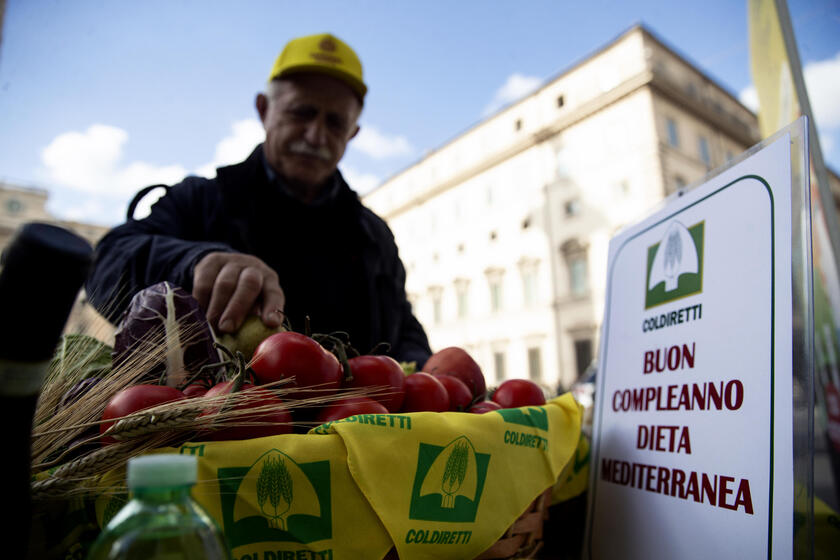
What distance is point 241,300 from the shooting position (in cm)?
106

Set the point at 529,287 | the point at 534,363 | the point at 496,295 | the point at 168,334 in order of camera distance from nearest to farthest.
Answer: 1. the point at 168,334
2. the point at 534,363
3. the point at 529,287
4. the point at 496,295

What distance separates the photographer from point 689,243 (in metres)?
1.03

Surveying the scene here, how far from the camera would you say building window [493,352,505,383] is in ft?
75.0

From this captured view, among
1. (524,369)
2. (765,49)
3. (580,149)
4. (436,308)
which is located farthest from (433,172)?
(765,49)

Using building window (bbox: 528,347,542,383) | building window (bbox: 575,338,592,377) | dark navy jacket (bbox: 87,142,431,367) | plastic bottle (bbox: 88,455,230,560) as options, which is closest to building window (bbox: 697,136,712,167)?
building window (bbox: 575,338,592,377)

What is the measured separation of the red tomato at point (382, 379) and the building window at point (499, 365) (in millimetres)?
22283

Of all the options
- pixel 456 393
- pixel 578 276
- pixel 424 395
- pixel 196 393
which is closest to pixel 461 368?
pixel 456 393

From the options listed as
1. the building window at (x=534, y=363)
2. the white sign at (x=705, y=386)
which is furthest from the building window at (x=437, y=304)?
the white sign at (x=705, y=386)

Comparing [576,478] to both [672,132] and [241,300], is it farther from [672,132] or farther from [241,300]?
[672,132]

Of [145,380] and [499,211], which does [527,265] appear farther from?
[145,380]

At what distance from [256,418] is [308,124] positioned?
1488 mm

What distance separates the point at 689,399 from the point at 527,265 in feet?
70.3

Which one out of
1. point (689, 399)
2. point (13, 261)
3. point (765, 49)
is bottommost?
point (689, 399)

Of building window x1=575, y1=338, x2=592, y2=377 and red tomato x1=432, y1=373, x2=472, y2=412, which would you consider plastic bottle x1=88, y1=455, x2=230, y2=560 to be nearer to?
red tomato x1=432, y1=373, x2=472, y2=412
